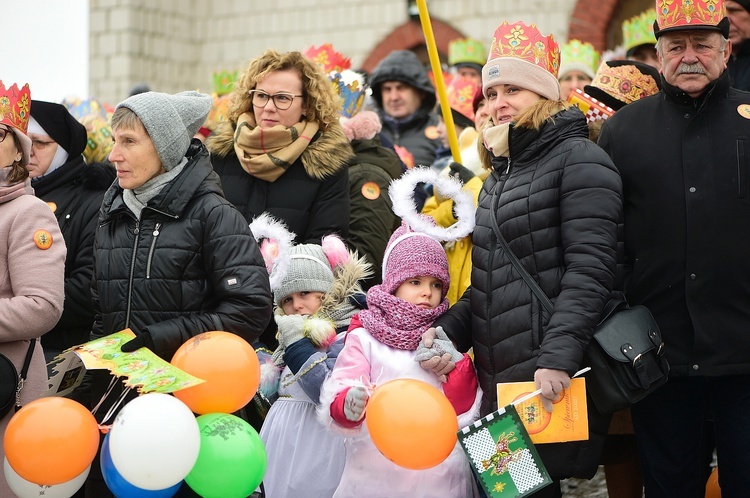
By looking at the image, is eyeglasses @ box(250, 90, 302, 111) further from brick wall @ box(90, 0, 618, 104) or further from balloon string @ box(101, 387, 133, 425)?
brick wall @ box(90, 0, 618, 104)

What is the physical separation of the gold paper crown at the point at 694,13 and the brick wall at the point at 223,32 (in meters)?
10.0

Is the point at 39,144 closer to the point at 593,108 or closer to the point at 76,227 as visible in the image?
the point at 76,227

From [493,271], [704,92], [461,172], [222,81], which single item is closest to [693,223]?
[704,92]

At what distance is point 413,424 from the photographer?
3.62 metres

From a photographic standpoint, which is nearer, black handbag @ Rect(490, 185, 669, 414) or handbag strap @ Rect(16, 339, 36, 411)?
black handbag @ Rect(490, 185, 669, 414)

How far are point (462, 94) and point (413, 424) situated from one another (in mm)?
4146

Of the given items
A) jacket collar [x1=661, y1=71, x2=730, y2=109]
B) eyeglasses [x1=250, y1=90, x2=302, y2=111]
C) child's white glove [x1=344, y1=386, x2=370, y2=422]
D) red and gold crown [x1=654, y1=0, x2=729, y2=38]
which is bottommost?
child's white glove [x1=344, y1=386, x2=370, y2=422]

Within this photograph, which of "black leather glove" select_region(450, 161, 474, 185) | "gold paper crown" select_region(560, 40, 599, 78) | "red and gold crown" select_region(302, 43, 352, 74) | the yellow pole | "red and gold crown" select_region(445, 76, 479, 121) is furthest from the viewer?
"gold paper crown" select_region(560, 40, 599, 78)

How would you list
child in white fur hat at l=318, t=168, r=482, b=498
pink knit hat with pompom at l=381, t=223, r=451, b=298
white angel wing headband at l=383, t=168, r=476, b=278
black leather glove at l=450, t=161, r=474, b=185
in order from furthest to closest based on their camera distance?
black leather glove at l=450, t=161, r=474, b=185 < white angel wing headband at l=383, t=168, r=476, b=278 < pink knit hat with pompom at l=381, t=223, r=451, b=298 < child in white fur hat at l=318, t=168, r=482, b=498

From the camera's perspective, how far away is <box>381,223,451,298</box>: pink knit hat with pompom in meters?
4.25

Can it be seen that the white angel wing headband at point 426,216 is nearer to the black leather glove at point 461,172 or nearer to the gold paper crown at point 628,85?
the black leather glove at point 461,172

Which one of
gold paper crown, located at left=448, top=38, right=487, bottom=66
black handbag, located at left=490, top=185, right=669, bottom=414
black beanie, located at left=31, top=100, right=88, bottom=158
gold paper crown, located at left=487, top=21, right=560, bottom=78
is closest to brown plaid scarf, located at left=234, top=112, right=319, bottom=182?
black beanie, located at left=31, top=100, right=88, bottom=158

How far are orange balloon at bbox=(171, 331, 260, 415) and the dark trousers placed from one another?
5.04 feet

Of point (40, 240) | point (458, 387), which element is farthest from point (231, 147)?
point (458, 387)
